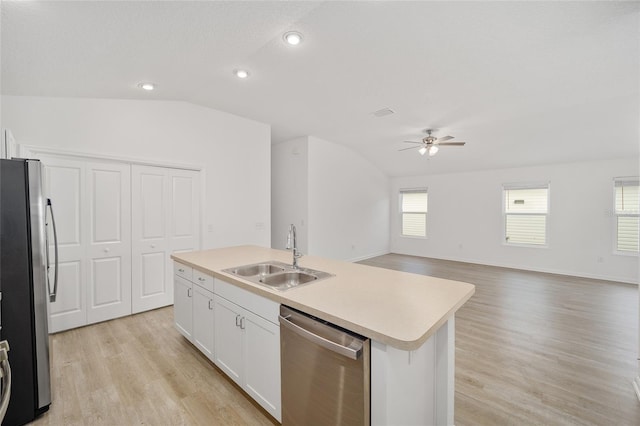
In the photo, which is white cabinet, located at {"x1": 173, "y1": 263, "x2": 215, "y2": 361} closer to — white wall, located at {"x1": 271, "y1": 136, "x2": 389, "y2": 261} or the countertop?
the countertop

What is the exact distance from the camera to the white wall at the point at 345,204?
579 centimetres

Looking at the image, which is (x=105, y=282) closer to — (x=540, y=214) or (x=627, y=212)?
(x=540, y=214)

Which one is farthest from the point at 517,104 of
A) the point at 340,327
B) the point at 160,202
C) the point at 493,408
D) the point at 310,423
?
the point at 160,202

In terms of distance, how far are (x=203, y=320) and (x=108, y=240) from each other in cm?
196

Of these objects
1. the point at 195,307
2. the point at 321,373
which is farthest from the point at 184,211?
the point at 321,373

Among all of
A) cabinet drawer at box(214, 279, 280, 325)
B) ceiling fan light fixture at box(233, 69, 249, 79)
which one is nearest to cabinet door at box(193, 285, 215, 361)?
cabinet drawer at box(214, 279, 280, 325)

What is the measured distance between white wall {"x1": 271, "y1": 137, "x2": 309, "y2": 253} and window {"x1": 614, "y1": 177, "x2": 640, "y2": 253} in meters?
5.90

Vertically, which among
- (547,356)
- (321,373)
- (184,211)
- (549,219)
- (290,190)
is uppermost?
(290,190)

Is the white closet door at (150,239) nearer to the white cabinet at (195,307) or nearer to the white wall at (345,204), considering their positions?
the white cabinet at (195,307)

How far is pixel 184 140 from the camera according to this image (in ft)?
12.9

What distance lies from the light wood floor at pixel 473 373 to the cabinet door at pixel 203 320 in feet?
0.59

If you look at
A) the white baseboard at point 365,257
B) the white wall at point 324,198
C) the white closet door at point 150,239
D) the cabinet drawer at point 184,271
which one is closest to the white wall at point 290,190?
the white wall at point 324,198

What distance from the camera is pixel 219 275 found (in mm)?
2092

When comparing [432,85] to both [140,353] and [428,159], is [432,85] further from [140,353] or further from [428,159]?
[140,353]
